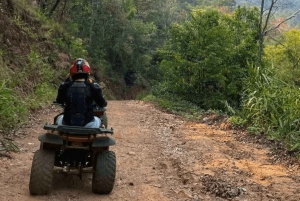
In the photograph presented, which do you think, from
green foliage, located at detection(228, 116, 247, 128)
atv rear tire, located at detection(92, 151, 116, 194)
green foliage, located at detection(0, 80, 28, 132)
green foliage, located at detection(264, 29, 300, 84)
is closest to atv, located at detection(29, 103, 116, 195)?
atv rear tire, located at detection(92, 151, 116, 194)

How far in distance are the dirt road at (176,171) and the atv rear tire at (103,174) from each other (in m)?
0.12

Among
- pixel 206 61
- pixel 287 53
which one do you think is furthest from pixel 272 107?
pixel 287 53

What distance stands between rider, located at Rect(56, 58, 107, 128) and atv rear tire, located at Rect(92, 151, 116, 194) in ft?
1.59

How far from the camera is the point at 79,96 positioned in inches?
201

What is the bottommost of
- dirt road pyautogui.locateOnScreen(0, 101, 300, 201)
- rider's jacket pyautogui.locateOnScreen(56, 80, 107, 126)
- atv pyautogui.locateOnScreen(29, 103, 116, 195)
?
dirt road pyautogui.locateOnScreen(0, 101, 300, 201)

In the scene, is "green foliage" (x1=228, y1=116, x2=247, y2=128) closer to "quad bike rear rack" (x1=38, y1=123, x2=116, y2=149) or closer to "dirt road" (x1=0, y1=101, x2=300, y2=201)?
"dirt road" (x1=0, y1=101, x2=300, y2=201)

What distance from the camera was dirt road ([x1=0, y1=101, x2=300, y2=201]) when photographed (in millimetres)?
5297

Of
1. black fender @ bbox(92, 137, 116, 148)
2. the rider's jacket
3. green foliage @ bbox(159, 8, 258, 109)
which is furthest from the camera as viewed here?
green foliage @ bbox(159, 8, 258, 109)

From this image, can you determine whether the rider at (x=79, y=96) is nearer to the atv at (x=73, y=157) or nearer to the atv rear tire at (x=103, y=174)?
the atv at (x=73, y=157)

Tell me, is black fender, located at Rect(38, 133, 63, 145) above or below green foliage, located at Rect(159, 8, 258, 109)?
below

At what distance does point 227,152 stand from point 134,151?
197 cm

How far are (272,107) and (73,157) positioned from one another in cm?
597

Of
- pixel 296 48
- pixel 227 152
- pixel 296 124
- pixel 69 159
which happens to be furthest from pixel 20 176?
pixel 296 48

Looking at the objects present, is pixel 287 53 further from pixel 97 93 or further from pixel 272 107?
pixel 97 93
